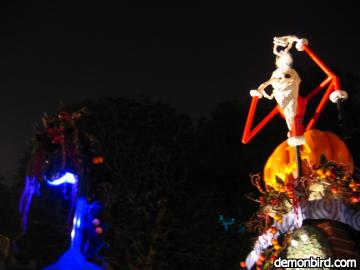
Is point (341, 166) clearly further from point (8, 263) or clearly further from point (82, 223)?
point (8, 263)

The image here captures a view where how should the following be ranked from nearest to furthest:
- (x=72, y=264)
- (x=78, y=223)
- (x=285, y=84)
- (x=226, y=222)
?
(x=72, y=264) < (x=78, y=223) < (x=285, y=84) < (x=226, y=222)

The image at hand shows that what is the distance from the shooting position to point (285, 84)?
8602 millimetres

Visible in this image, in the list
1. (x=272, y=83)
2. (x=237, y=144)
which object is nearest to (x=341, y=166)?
(x=272, y=83)

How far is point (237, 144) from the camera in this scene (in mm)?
18328

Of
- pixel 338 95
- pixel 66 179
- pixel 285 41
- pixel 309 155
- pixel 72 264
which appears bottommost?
pixel 72 264

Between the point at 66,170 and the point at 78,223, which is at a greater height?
the point at 66,170

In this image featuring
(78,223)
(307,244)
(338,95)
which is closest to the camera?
(307,244)

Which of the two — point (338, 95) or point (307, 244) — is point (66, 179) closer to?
point (307, 244)

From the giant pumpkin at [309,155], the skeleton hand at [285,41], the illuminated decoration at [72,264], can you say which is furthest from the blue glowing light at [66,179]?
the skeleton hand at [285,41]

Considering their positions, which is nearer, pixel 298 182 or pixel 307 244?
pixel 307 244

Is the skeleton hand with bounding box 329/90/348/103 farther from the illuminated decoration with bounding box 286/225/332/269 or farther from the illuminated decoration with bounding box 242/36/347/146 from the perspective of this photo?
the illuminated decoration with bounding box 286/225/332/269

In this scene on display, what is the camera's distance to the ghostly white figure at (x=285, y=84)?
28.2ft

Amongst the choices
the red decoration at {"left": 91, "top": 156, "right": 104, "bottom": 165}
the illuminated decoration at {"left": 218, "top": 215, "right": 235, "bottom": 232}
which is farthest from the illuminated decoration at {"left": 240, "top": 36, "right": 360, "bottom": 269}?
the illuminated decoration at {"left": 218, "top": 215, "right": 235, "bottom": 232}

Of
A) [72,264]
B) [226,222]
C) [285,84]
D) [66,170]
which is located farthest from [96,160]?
[226,222]
